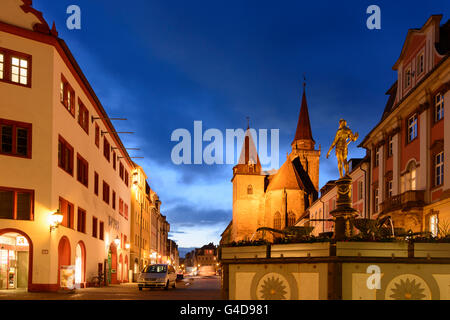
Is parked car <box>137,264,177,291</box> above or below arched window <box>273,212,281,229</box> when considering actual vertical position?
below

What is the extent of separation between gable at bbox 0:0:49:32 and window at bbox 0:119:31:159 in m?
4.51

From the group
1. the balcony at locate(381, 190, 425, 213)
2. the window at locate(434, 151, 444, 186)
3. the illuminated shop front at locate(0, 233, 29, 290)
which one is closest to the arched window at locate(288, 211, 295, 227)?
the balcony at locate(381, 190, 425, 213)

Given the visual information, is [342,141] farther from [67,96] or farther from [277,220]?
[277,220]

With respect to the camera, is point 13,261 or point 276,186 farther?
point 276,186

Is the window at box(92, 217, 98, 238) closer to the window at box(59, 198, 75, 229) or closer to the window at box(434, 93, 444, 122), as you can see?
the window at box(59, 198, 75, 229)

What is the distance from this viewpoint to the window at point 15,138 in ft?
70.5

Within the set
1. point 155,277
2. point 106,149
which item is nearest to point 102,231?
point 106,149

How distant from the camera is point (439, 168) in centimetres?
2600

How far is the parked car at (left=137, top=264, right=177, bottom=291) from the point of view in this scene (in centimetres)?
2873

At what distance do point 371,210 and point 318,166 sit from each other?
227 ft

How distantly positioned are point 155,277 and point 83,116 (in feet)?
34.1
